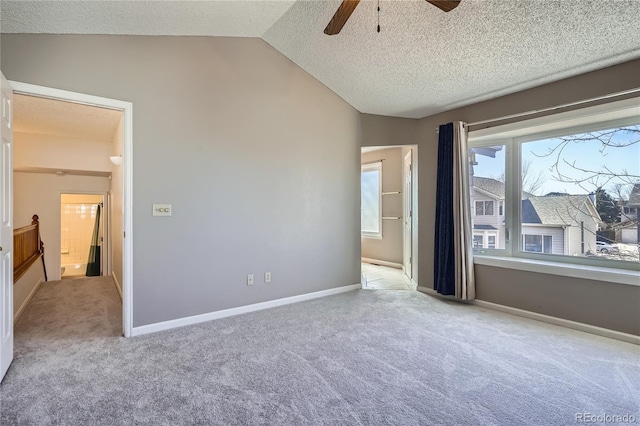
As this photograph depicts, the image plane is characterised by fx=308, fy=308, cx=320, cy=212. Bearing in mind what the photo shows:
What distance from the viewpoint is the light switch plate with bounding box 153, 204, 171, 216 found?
120 inches

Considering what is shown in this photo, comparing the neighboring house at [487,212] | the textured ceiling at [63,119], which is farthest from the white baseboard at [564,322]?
the textured ceiling at [63,119]

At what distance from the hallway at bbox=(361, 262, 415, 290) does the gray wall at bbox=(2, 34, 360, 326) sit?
73 cm

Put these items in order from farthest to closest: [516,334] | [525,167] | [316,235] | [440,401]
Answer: [316,235]
[525,167]
[516,334]
[440,401]

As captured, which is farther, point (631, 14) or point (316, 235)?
point (316, 235)

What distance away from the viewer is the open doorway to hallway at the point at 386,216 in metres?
5.57

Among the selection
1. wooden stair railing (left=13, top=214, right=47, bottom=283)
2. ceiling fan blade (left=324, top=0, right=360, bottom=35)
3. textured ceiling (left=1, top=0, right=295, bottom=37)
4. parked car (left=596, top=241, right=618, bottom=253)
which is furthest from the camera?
wooden stair railing (left=13, top=214, right=47, bottom=283)

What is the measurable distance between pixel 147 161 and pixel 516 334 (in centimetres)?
396

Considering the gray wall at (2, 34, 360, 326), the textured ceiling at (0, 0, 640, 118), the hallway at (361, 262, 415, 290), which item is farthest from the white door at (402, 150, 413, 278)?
the textured ceiling at (0, 0, 640, 118)

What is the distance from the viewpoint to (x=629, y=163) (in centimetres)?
301

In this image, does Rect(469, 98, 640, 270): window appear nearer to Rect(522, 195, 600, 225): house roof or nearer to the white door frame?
Rect(522, 195, 600, 225): house roof

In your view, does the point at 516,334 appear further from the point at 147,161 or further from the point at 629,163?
the point at 147,161

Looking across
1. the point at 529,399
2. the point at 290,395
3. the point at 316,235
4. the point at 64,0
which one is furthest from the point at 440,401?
the point at 64,0

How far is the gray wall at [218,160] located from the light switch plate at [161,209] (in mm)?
60

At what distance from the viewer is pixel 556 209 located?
11.5 feet
